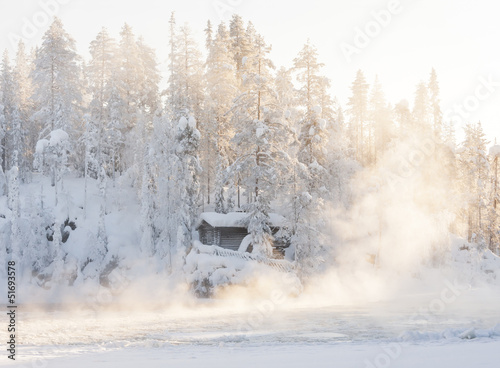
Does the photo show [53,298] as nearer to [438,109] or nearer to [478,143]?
[478,143]

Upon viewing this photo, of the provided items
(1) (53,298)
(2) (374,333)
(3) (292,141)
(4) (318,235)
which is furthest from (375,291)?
(1) (53,298)

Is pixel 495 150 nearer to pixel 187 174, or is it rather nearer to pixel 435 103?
pixel 435 103

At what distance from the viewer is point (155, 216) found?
125ft

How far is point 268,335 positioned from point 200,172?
24.0m

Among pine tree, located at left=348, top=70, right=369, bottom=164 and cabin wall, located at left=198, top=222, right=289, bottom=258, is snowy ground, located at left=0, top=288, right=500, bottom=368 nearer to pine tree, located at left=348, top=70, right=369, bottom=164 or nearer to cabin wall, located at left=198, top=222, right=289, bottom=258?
cabin wall, located at left=198, top=222, right=289, bottom=258

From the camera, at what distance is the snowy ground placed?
10.7 meters

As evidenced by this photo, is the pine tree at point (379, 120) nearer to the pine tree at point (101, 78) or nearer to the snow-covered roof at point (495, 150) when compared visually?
the snow-covered roof at point (495, 150)

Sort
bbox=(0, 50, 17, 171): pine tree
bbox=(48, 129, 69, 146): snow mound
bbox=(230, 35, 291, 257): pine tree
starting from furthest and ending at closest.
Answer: bbox=(0, 50, 17, 171): pine tree < bbox=(48, 129, 69, 146): snow mound < bbox=(230, 35, 291, 257): pine tree

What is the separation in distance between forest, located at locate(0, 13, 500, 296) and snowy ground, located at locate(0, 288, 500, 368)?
8968 mm

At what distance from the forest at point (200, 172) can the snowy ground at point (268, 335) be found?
8.97 m

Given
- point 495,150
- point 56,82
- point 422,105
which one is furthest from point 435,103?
point 56,82

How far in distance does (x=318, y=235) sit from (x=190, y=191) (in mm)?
11169

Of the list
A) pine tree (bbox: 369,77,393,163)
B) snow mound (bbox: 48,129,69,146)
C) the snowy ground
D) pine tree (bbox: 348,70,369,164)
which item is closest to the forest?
snow mound (bbox: 48,129,69,146)

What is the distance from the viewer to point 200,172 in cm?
3891
